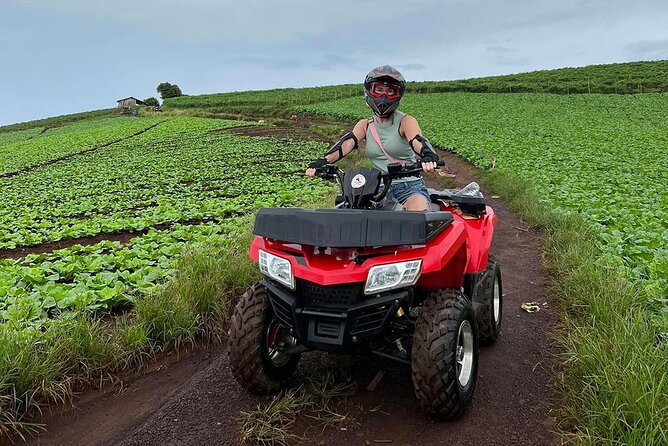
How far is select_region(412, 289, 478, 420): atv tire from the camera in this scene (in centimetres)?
303

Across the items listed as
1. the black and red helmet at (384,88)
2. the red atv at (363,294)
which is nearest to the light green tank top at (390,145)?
the black and red helmet at (384,88)

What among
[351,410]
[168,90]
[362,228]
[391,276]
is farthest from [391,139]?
[168,90]

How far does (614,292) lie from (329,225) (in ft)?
10.1

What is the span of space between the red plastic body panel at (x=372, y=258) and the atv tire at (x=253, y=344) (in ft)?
1.10

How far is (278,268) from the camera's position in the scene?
319 centimetres

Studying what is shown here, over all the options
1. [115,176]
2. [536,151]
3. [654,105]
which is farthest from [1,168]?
[654,105]

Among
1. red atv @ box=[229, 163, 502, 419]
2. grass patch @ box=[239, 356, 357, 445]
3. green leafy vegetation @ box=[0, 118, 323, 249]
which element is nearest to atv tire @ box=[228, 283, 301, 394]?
red atv @ box=[229, 163, 502, 419]

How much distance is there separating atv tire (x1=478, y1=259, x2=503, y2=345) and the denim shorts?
3.24 feet

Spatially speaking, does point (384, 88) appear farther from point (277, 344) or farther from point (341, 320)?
point (277, 344)

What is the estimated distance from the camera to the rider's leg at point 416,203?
3.91 m

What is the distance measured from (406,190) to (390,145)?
426 mm

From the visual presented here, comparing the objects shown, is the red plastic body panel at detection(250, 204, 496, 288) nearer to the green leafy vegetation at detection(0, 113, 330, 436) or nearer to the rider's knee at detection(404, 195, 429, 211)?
the rider's knee at detection(404, 195, 429, 211)

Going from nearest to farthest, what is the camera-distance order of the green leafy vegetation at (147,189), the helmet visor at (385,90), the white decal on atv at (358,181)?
the white decal on atv at (358,181), the helmet visor at (385,90), the green leafy vegetation at (147,189)

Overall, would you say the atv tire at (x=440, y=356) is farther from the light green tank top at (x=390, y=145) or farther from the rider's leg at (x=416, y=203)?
the light green tank top at (x=390, y=145)
